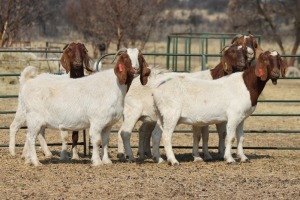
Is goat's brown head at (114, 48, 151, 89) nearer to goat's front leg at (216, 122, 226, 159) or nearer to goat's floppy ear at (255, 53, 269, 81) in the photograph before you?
goat's floppy ear at (255, 53, 269, 81)

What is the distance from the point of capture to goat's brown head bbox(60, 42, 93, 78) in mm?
12539

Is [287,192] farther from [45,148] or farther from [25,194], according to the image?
[45,148]

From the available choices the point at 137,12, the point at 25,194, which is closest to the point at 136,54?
the point at 25,194

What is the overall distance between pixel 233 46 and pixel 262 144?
3679 mm

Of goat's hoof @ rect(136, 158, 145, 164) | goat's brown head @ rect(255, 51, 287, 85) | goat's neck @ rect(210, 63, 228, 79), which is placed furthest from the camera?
goat's neck @ rect(210, 63, 228, 79)

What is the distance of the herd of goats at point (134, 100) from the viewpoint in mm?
11633

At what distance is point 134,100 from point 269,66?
2232 millimetres

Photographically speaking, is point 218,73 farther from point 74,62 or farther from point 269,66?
point 74,62

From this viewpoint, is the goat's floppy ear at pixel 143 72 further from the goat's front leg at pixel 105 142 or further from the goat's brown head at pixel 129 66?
the goat's front leg at pixel 105 142

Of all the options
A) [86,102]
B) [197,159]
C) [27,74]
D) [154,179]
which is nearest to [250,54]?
[197,159]

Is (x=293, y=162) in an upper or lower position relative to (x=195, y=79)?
lower

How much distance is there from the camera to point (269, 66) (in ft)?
40.1

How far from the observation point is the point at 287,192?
9.91 m

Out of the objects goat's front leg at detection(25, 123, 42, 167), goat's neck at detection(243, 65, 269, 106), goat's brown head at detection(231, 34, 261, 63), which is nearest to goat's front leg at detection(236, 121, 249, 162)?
goat's neck at detection(243, 65, 269, 106)
